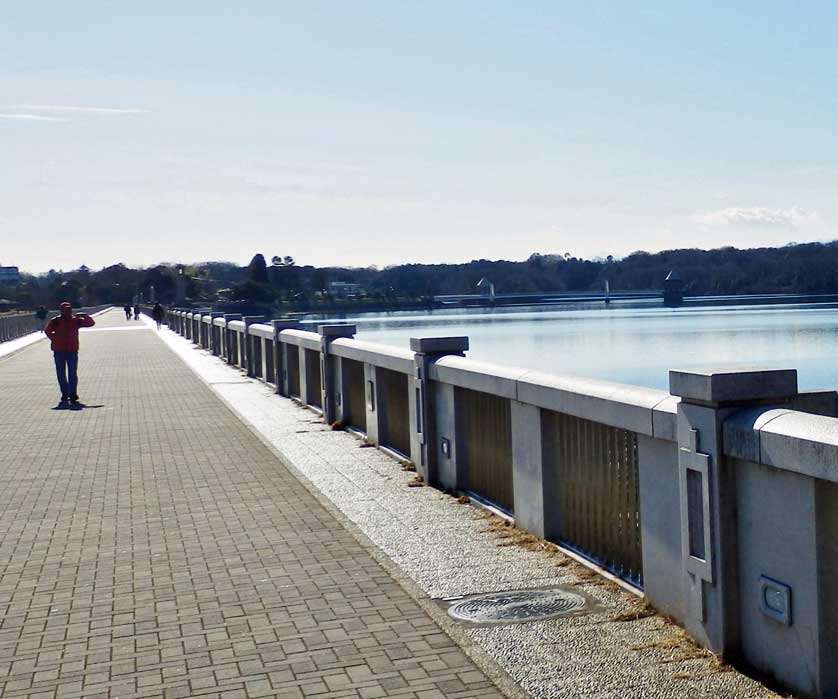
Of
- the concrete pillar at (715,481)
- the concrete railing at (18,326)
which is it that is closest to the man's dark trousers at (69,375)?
the concrete pillar at (715,481)

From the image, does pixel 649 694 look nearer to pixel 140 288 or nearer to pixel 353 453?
pixel 353 453

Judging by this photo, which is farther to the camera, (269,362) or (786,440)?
(269,362)

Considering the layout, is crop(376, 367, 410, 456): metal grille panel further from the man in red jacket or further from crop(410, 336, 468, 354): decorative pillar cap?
the man in red jacket

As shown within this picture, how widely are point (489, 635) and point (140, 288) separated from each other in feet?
631

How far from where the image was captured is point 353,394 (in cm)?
1399

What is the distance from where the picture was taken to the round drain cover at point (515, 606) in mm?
5680

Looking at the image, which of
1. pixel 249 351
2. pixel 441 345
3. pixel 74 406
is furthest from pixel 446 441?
pixel 249 351

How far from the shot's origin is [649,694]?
448cm

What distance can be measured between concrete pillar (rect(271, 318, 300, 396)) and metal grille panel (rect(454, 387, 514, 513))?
10.3 m

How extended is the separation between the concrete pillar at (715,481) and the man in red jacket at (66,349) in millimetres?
14874

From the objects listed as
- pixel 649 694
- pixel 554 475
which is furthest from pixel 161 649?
pixel 554 475

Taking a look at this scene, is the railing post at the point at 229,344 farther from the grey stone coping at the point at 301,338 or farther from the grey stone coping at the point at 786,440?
the grey stone coping at the point at 786,440

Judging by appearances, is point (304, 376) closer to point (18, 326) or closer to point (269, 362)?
point (269, 362)

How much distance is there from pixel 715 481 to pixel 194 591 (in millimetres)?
3097
